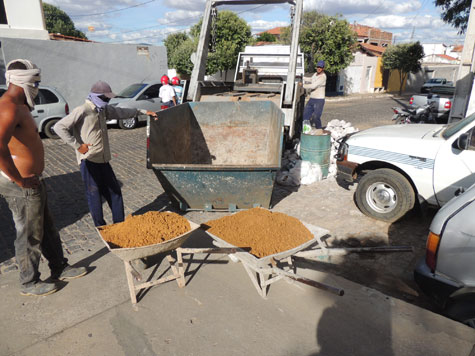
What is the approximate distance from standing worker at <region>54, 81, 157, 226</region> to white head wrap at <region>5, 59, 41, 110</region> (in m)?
0.65

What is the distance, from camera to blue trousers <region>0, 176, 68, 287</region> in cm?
311

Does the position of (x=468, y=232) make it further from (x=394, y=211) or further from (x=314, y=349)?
Answer: (x=394, y=211)

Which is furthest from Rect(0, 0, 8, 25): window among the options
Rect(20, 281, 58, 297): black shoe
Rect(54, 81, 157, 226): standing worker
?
Rect(20, 281, 58, 297): black shoe

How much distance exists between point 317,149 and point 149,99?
24.8ft

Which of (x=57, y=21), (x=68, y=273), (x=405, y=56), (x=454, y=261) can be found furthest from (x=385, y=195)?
(x=57, y=21)

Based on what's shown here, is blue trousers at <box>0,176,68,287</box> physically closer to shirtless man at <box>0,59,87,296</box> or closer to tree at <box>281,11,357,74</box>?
shirtless man at <box>0,59,87,296</box>

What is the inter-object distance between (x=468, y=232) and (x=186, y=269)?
8.90 ft

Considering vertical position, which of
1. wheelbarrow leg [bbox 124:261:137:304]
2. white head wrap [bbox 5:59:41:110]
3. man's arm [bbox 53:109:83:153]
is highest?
white head wrap [bbox 5:59:41:110]

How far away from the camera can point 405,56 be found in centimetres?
3100

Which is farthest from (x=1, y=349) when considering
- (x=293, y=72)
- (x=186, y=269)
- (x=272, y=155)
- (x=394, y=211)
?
(x=293, y=72)

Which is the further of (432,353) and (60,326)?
(60,326)

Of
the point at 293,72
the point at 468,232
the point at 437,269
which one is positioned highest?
the point at 293,72

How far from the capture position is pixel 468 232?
2.69 meters

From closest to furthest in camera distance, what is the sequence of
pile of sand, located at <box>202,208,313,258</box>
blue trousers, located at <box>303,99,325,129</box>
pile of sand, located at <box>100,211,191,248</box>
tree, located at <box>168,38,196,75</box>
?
pile of sand, located at <box>100,211,191,248</box>, pile of sand, located at <box>202,208,313,258</box>, blue trousers, located at <box>303,99,325,129</box>, tree, located at <box>168,38,196,75</box>
